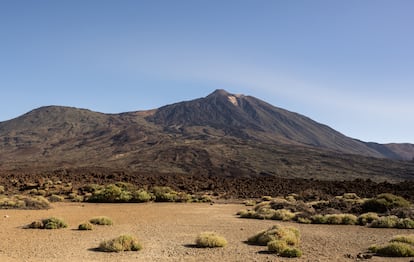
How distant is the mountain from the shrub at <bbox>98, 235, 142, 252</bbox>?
→ 176 feet

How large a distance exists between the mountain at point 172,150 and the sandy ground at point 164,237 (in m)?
45.3

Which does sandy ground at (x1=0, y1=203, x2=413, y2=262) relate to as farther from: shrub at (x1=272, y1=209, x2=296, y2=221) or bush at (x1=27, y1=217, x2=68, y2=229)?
shrub at (x1=272, y1=209, x2=296, y2=221)

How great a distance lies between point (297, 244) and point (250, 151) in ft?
293

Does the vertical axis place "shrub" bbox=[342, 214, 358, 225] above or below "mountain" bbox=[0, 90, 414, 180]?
below

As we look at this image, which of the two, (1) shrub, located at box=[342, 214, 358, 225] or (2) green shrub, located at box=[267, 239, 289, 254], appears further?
(1) shrub, located at box=[342, 214, 358, 225]

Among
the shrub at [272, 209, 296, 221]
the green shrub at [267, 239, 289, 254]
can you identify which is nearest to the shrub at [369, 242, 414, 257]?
the green shrub at [267, 239, 289, 254]

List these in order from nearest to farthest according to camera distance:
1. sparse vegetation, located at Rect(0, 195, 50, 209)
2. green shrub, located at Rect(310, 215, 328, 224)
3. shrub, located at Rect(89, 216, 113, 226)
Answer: shrub, located at Rect(89, 216, 113, 226) < green shrub, located at Rect(310, 215, 328, 224) < sparse vegetation, located at Rect(0, 195, 50, 209)

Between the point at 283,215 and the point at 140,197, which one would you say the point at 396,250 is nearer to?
the point at 283,215

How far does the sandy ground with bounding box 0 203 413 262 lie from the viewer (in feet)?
39.9

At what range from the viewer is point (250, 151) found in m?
103

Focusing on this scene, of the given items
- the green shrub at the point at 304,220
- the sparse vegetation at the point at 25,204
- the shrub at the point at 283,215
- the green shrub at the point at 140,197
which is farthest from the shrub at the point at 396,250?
the green shrub at the point at 140,197

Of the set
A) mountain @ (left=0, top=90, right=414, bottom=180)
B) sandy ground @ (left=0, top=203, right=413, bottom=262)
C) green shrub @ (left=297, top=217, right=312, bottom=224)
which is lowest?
green shrub @ (left=297, top=217, right=312, bottom=224)

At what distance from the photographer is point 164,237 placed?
1574cm

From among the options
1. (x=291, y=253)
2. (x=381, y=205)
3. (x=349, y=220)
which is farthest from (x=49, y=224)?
(x=381, y=205)
